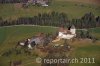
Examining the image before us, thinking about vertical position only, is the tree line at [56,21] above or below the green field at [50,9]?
below

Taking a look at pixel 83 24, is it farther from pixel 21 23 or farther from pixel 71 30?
pixel 21 23

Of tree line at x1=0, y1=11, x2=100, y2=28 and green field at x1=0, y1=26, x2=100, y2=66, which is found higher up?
tree line at x1=0, y1=11, x2=100, y2=28

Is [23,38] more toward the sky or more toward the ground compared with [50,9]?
more toward the ground

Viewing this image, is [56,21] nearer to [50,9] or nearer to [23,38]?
[50,9]

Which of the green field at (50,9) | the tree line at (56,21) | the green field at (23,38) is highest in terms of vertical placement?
the green field at (50,9)

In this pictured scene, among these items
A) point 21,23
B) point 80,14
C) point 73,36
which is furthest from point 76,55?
point 21,23

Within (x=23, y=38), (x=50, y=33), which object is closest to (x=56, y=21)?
(x=50, y=33)
